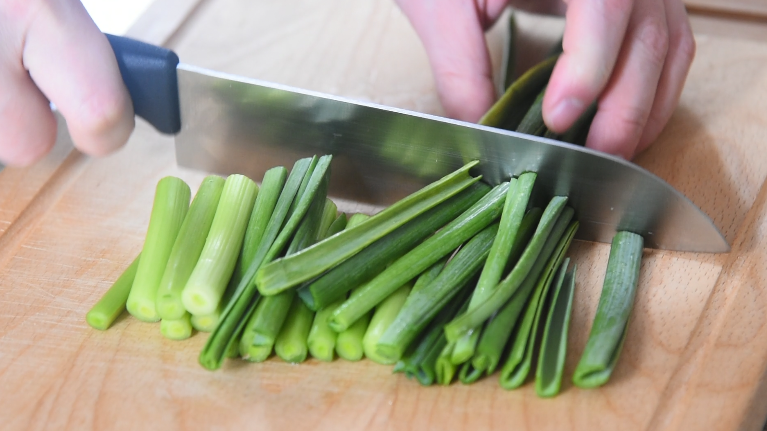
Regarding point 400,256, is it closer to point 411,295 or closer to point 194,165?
point 411,295

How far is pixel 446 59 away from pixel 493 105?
9.3 inches

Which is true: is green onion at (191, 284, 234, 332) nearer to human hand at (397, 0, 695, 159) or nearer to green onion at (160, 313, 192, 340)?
green onion at (160, 313, 192, 340)

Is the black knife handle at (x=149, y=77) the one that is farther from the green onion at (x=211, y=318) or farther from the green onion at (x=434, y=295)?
the green onion at (x=434, y=295)

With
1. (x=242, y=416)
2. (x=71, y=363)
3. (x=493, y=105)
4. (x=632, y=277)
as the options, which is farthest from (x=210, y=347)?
(x=493, y=105)

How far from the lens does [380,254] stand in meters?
1.77

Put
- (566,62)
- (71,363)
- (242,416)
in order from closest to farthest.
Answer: (242,416)
(71,363)
(566,62)

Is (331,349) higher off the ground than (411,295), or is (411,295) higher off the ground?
(411,295)

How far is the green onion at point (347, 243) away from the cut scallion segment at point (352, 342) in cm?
16

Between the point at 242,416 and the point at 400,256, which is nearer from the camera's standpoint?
the point at 242,416

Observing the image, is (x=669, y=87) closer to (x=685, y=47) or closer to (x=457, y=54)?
(x=685, y=47)

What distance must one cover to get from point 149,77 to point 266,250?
25.1 inches

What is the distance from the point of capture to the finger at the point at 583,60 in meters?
1.99

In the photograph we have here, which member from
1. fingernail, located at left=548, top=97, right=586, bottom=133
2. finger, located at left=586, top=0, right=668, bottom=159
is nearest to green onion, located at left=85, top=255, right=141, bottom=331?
fingernail, located at left=548, top=97, right=586, bottom=133

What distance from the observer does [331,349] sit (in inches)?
66.6
